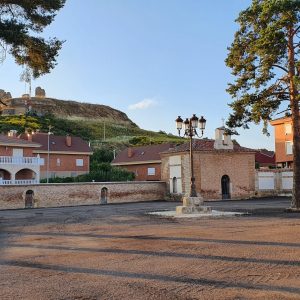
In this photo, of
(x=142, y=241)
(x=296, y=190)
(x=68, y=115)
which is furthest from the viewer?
(x=68, y=115)

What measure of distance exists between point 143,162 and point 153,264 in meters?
50.0

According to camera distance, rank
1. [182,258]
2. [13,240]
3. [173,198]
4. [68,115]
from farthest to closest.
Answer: [68,115], [173,198], [13,240], [182,258]

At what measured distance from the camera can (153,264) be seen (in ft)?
29.4

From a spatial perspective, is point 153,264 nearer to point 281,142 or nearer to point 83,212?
point 83,212

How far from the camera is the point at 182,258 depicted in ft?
31.5

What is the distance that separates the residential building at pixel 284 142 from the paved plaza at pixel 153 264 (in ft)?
135

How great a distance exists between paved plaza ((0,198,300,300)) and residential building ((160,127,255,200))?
25593 mm

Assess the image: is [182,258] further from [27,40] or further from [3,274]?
[27,40]

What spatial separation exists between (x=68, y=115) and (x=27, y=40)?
119 metres

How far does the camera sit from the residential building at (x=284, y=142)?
53.8 m

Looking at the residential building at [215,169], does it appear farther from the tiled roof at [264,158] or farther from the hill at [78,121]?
the hill at [78,121]

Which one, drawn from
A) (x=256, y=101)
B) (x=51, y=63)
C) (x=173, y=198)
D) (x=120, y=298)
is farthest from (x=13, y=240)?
(x=173, y=198)

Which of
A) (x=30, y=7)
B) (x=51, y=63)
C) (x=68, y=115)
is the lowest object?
(x=51, y=63)

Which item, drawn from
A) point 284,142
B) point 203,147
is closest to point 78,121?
point 284,142
